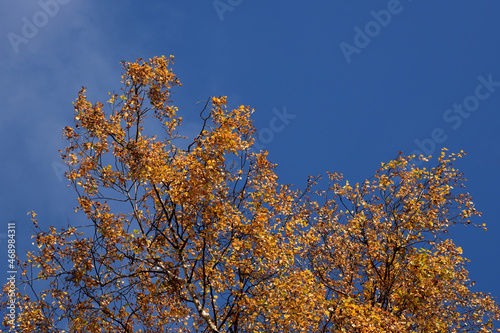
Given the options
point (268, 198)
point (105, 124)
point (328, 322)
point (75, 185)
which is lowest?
point (328, 322)

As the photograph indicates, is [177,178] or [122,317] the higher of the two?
[177,178]

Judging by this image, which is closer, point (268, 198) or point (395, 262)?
point (268, 198)

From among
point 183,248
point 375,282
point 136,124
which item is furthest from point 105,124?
point 375,282

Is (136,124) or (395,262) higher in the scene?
(136,124)

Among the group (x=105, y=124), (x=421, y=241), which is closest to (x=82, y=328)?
(x=105, y=124)

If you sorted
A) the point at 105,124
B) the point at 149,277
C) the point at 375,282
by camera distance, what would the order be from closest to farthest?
the point at 149,277 < the point at 105,124 < the point at 375,282

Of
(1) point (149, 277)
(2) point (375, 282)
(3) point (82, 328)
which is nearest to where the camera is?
(3) point (82, 328)

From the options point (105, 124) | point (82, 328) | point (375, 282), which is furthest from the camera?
point (375, 282)

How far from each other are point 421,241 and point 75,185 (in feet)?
40.9

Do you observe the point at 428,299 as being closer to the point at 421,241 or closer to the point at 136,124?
the point at 421,241

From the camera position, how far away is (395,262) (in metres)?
18.2

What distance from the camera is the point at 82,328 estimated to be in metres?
14.9

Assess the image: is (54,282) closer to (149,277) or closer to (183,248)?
(149,277)

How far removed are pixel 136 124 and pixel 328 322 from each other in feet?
31.8
